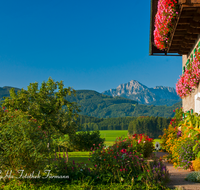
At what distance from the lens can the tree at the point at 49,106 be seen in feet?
36.1

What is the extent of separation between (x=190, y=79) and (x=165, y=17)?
104 inches

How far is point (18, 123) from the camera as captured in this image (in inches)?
258

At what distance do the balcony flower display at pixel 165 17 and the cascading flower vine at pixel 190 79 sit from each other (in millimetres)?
1478

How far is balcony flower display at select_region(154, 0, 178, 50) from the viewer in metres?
7.32

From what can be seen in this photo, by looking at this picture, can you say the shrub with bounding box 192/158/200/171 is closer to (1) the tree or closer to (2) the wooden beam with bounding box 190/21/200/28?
(2) the wooden beam with bounding box 190/21/200/28

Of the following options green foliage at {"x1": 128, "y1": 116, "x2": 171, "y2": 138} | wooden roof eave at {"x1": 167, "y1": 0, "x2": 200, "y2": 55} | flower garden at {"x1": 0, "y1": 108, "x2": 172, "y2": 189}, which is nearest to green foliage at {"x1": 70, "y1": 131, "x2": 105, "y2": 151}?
wooden roof eave at {"x1": 167, "y1": 0, "x2": 200, "y2": 55}

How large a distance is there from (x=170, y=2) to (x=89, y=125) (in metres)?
147

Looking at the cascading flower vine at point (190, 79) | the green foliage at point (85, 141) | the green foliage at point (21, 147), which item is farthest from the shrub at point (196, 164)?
the green foliage at point (85, 141)

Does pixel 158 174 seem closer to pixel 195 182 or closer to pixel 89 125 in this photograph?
pixel 195 182

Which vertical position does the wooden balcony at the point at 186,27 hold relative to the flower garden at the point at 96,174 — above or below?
above

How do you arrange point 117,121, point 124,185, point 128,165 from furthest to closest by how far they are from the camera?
point 117,121 < point 128,165 < point 124,185

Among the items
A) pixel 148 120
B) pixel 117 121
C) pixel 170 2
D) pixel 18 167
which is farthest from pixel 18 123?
pixel 117 121

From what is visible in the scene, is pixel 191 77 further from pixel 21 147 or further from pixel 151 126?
pixel 151 126

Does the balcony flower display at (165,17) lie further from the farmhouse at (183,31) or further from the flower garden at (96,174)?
the flower garden at (96,174)
